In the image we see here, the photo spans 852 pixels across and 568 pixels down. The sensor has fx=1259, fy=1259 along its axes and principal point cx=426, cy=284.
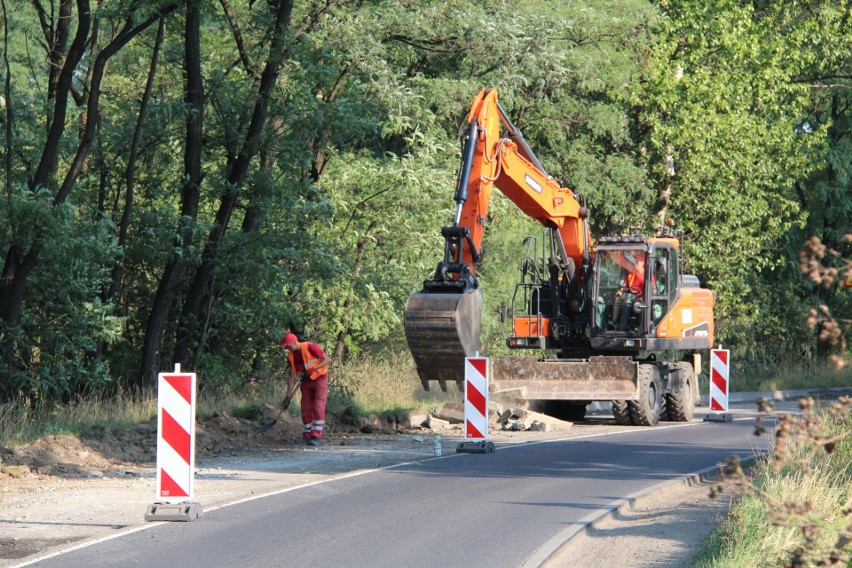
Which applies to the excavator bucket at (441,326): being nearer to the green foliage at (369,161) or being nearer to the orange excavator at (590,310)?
the orange excavator at (590,310)

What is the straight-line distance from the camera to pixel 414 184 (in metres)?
27.5

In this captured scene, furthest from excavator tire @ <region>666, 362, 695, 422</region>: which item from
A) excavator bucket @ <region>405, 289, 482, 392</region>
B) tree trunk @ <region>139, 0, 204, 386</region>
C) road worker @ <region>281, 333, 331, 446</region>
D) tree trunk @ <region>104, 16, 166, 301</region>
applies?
tree trunk @ <region>104, 16, 166, 301</region>

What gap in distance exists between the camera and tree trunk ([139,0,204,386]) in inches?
932

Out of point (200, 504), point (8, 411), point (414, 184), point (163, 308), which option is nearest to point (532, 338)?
point (414, 184)

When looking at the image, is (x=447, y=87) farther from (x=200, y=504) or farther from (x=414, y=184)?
(x=200, y=504)

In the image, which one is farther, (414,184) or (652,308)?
(414,184)

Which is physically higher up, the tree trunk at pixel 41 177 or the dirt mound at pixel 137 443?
the tree trunk at pixel 41 177

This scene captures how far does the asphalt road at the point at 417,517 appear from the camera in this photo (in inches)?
369

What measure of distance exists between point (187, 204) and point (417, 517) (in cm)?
1443

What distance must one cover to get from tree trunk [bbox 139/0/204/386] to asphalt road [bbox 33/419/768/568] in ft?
30.3

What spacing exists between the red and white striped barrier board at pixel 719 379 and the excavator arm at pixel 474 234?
3067 mm

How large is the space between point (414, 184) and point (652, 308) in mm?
6465

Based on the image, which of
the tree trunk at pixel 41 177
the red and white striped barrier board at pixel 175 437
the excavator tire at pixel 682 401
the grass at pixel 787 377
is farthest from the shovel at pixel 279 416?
the grass at pixel 787 377

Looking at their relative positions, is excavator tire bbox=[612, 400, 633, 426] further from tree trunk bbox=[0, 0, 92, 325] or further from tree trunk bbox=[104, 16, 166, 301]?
tree trunk bbox=[0, 0, 92, 325]
